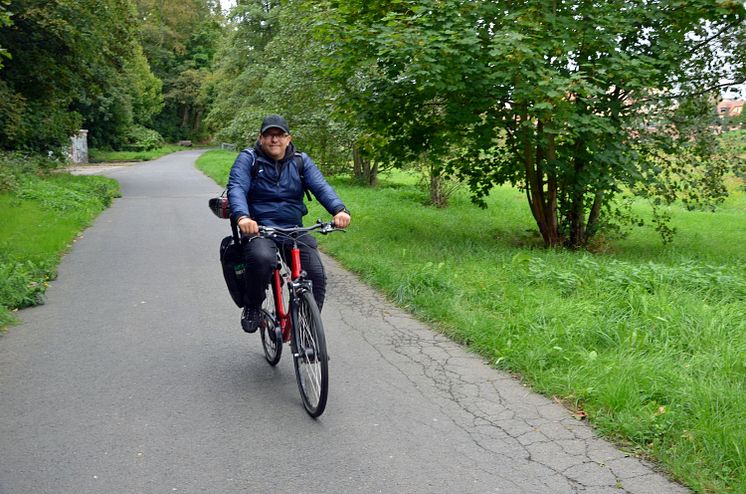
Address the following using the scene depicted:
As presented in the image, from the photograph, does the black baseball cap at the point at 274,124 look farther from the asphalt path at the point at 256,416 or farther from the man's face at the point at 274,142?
the asphalt path at the point at 256,416

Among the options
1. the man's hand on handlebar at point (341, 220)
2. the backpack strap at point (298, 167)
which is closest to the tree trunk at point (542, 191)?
the backpack strap at point (298, 167)

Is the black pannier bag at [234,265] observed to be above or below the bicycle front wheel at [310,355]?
above

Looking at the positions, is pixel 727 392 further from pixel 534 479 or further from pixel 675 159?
pixel 675 159

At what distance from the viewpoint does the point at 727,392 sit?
4348mm

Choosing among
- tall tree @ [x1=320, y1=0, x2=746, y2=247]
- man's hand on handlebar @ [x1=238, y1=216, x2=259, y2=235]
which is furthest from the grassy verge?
tall tree @ [x1=320, y1=0, x2=746, y2=247]

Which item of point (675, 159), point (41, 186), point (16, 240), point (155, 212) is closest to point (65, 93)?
point (41, 186)

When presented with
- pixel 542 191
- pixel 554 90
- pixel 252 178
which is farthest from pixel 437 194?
pixel 252 178

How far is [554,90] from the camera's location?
8688mm

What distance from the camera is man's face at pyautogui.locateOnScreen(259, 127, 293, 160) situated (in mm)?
4820

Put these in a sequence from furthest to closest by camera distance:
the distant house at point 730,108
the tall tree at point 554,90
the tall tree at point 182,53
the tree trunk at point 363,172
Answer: the tall tree at point 182,53 < the tree trunk at point 363,172 < the distant house at point 730,108 < the tall tree at point 554,90

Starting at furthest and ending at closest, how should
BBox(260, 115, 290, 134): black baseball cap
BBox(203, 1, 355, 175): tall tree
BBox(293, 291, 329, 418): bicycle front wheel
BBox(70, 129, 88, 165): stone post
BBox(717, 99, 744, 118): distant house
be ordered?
BBox(70, 129, 88, 165): stone post → BBox(203, 1, 355, 175): tall tree → BBox(717, 99, 744, 118): distant house → BBox(260, 115, 290, 134): black baseball cap → BBox(293, 291, 329, 418): bicycle front wheel

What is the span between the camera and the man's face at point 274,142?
4.82m

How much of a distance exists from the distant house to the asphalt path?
7995mm

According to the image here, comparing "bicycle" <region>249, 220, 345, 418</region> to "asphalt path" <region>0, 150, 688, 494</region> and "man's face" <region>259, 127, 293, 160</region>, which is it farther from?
"man's face" <region>259, 127, 293, 160</region>
